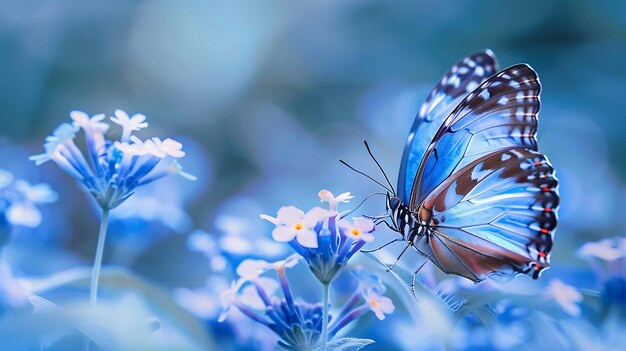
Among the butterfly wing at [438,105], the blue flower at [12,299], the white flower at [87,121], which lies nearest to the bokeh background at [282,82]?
the butterfly wing at [438,105]

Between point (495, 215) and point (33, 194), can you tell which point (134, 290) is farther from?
point (495, 215)

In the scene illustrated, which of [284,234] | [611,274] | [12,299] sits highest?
[611,274]

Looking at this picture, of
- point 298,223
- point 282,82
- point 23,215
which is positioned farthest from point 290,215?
point 282,82

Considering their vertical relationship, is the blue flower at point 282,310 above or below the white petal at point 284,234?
below

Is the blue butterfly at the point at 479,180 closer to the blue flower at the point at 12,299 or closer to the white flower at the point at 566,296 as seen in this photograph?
the white flower at the point at 566,296

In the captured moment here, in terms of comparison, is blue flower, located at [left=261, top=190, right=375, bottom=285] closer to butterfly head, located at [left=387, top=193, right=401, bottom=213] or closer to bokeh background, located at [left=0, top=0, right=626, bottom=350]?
butterfly head, located at [left=387, top=193, right=401, bottom=213]

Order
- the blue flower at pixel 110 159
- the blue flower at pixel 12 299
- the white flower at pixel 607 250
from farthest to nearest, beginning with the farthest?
the white flower at pixel 607 250 → the blue flower at pixel 110 159 → the blue flower at pixel 12 299

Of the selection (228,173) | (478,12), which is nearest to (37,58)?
(228,173)

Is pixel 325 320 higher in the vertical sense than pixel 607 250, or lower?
lower
